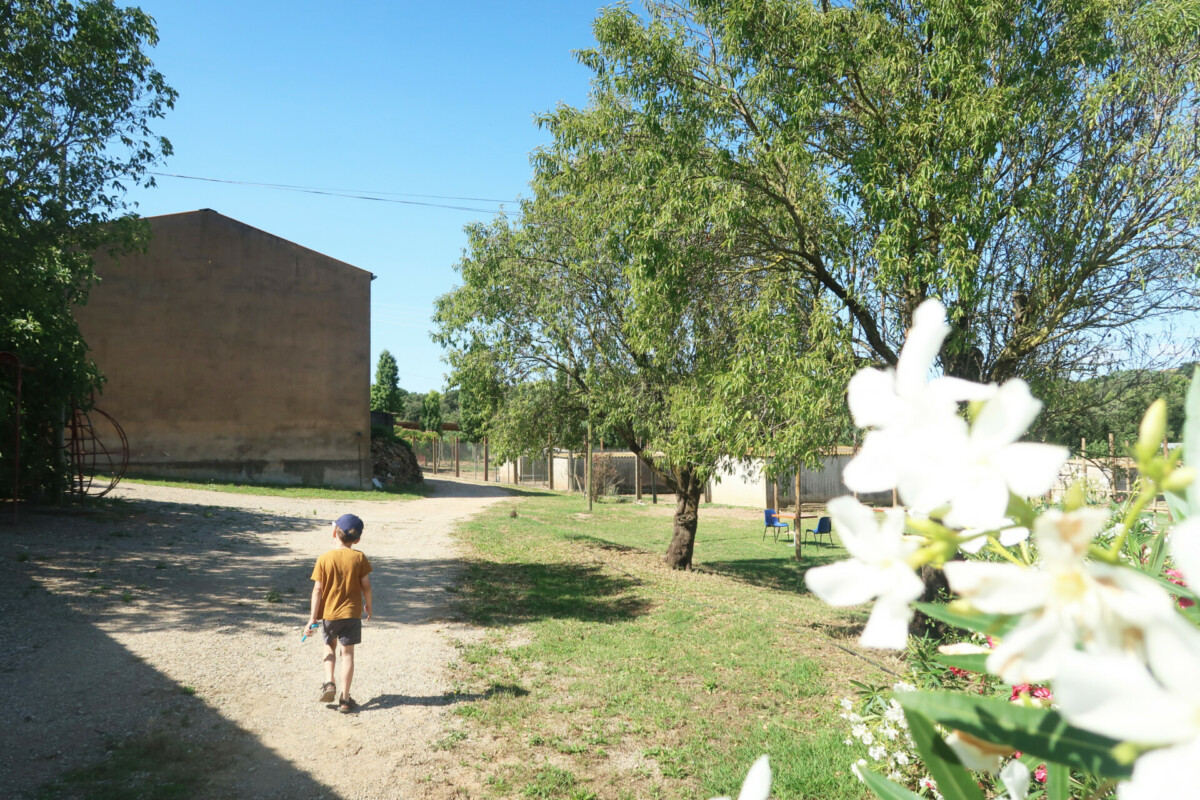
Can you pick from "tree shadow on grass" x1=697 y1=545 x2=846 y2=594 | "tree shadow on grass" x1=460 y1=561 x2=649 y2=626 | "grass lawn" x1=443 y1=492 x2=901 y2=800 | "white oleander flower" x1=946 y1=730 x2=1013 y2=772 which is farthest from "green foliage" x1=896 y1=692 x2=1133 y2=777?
"tree shadow on grass" x1=697 y1=545 x2=846 y2=594

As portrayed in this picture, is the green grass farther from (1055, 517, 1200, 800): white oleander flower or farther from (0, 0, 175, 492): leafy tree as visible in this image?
(1055, 517, 1200, 800): white oleander flower

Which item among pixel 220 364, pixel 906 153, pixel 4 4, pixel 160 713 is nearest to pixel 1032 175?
pixel 906 153

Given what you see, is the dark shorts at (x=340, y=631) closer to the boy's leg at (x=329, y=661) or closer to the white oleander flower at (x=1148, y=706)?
the boy's leg at (x=329, y=661)

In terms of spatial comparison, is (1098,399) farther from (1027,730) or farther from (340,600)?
(1027,730)

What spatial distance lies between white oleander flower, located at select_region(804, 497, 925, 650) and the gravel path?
184 inches

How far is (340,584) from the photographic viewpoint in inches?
230

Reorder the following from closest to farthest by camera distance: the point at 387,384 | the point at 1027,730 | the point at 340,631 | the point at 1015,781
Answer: the point at 1027,730 < the point at 1015,781 < the point at 340,631 < the point at 387,384

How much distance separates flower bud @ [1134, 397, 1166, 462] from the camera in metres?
0.39

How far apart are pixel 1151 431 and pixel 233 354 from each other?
23.8m

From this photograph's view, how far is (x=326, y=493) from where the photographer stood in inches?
810

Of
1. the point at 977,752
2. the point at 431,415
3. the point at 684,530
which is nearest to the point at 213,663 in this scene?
the point at 977,752

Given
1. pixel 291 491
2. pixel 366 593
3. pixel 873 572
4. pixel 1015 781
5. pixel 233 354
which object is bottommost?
pixel 291 491

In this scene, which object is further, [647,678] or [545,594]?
[545,594]

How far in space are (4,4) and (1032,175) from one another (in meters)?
10.9
